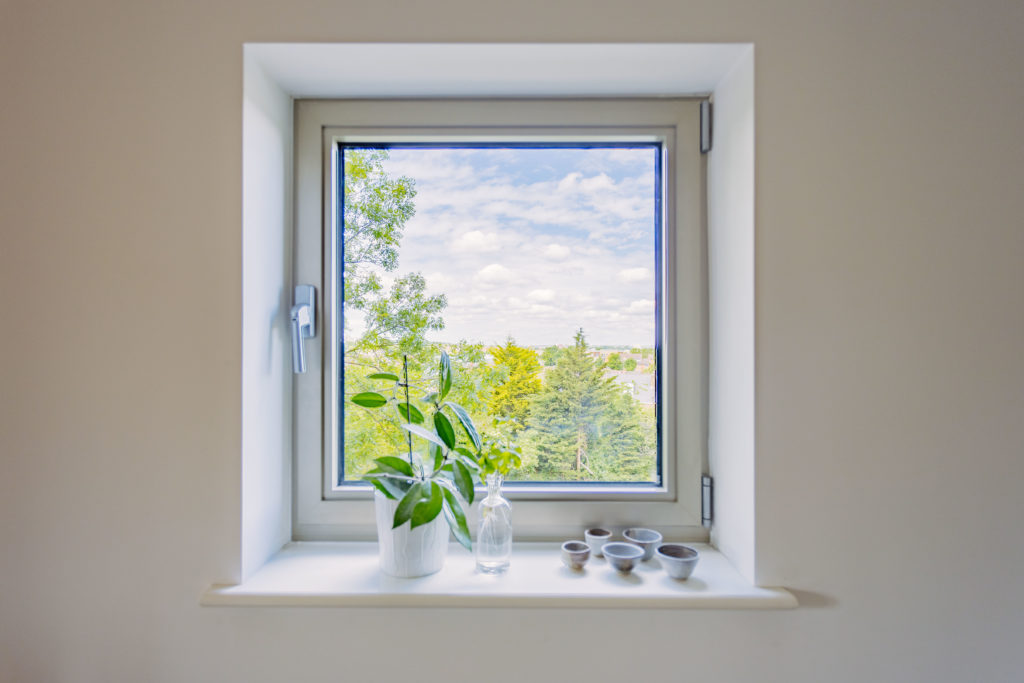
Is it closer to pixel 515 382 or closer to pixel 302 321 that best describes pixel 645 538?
pixel 515 382

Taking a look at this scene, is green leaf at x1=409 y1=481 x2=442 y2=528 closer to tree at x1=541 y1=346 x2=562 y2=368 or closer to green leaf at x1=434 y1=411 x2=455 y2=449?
green leaf at x1=434 y1=411 x2=455 y2=449

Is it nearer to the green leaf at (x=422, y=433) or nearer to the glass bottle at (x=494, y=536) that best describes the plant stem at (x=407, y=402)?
the green leaf at (x=422, y=433)

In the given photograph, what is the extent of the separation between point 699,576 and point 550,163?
79 centimetres

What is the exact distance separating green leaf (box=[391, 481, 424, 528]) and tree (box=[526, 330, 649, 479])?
27 centimetres

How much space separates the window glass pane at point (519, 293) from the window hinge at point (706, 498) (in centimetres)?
9

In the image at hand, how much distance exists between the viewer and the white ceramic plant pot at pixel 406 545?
0.83 meters

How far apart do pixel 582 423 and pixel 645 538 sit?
0.23 meters

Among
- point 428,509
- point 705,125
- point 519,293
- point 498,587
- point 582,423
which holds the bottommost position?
point 498,587

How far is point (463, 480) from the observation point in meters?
0.83

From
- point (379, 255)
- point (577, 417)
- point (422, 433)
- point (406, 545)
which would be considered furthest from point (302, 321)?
point (577, 417)

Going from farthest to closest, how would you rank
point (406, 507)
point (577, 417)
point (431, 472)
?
point (577, 417)
point (431, 472)
point (406, 507)
